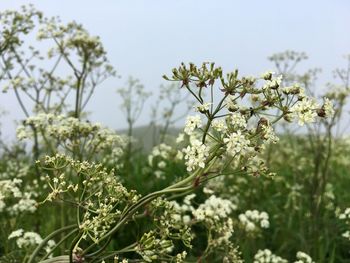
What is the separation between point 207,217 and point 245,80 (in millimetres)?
1666

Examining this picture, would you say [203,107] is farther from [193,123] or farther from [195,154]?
[195,154]

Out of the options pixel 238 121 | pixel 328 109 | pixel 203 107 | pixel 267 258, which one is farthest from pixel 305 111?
pixel 267 258

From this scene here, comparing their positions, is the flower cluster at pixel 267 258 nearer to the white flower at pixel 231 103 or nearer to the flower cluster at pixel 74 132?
the flower cluster at pixel 74 132

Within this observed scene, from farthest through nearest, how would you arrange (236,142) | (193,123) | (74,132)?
(74,132)
(193,123)
(236,142)

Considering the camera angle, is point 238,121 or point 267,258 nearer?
point 238,121

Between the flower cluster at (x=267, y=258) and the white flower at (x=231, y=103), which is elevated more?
the white flower at (x=231, y=103)

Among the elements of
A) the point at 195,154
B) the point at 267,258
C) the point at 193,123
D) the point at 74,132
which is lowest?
the point at 267,258

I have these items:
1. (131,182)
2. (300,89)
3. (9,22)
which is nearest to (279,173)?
(131,182)

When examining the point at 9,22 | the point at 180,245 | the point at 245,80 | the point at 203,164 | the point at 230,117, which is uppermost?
the point at 9,22

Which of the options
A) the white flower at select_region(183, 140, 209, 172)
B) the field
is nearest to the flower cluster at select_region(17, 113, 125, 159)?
the field

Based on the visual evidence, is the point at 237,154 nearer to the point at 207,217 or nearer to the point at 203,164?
the point at 203,164

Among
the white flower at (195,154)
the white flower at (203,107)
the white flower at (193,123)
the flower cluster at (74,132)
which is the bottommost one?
A: the white flower at (195,154)

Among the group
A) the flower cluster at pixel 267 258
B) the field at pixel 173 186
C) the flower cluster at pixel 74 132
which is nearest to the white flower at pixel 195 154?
the field at pixel 173 186

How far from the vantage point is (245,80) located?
2.31m
